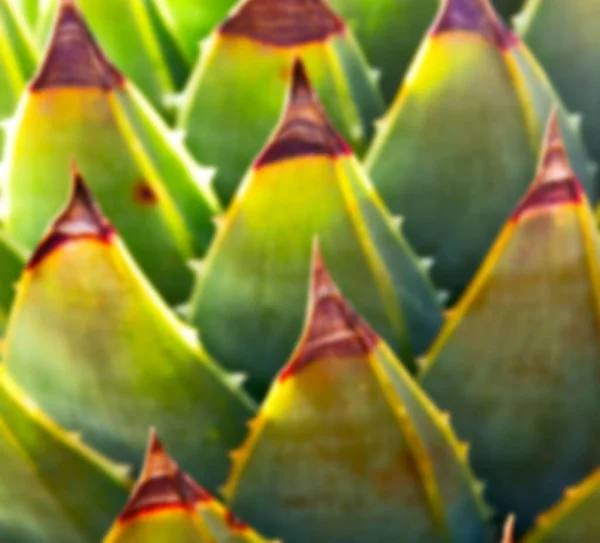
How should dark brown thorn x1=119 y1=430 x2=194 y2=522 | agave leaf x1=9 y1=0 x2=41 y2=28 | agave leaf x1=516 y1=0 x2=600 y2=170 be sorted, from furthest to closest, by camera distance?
1. agave leaf x1=9 y1=0 x2=41 y2=28
2. agave leaf x1=516 y1=0 x2=600 y2=170
3. dark brown thorn x1=119 y1=430 x2=194 y2=522

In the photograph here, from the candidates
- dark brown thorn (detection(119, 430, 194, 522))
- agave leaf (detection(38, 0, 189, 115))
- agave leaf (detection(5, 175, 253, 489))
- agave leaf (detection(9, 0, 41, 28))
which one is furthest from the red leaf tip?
agave leaf (detection(9, 0, 41, 28))

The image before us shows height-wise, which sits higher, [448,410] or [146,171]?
[146,171]

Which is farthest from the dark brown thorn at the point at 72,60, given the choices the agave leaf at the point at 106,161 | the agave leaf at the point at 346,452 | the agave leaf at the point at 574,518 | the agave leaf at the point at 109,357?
the agave leaf at the point at 574,518

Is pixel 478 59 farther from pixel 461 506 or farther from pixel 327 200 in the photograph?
pixel 461 506

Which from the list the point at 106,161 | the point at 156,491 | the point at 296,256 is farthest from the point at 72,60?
the point at 156,491

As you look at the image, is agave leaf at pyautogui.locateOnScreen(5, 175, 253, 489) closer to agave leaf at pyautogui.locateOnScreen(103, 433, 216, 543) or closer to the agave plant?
the agave plant

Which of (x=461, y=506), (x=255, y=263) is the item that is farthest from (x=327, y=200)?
(x=461, y=506)

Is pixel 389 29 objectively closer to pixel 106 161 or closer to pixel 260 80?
pixel 260 80
